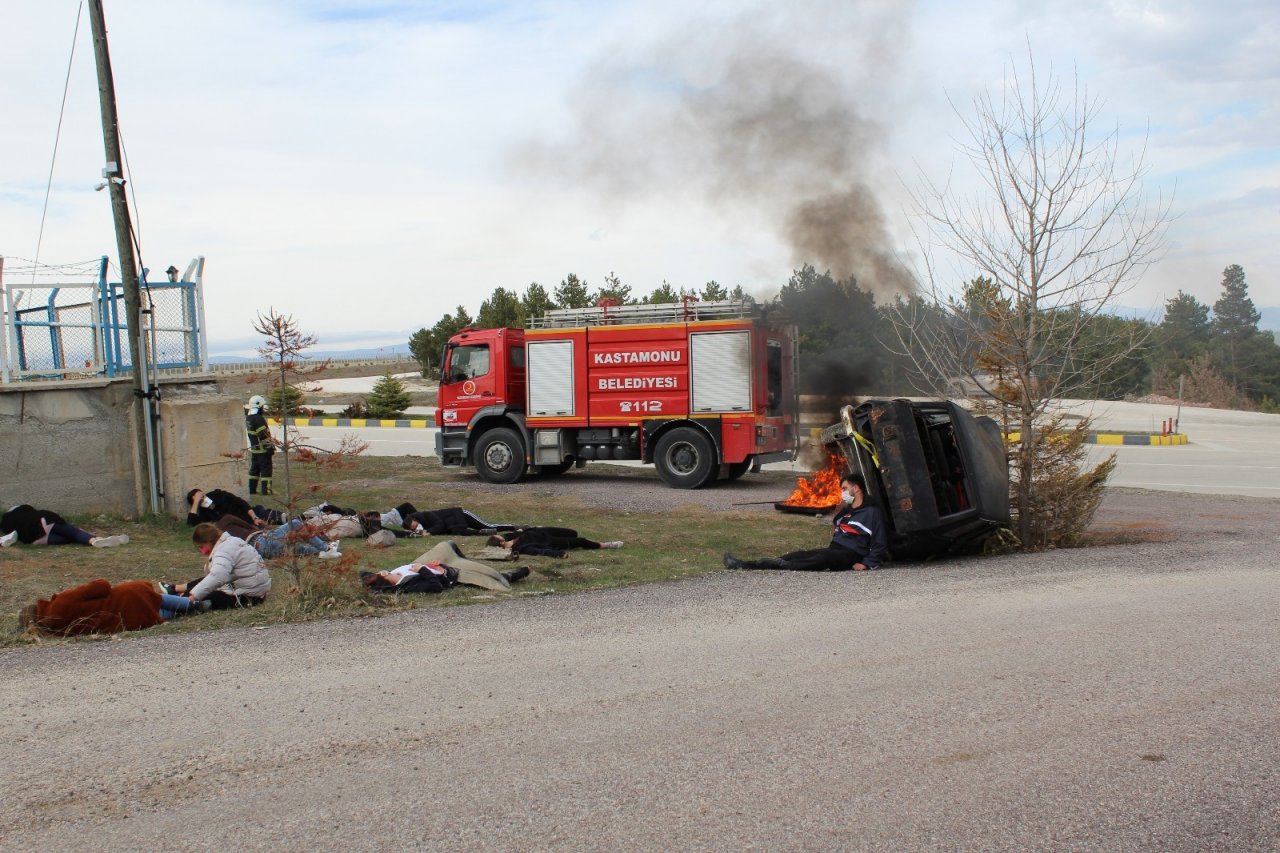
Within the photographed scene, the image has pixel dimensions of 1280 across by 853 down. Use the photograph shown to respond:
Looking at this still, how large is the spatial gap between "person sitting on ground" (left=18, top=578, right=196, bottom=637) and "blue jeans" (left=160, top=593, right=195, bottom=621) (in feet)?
0.36

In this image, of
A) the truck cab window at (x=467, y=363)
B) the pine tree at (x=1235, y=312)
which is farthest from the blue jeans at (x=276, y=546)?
the pine tree at (x=1235, y=312)

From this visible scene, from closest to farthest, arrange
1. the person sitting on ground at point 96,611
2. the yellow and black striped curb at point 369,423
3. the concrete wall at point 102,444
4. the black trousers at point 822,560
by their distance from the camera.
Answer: the person sitting on ground at point 96,611, the black trousers at point 822,560, the concrete wall at point 102,444, the yellow and black striped curb at point 369,423

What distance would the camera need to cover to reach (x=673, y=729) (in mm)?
5109

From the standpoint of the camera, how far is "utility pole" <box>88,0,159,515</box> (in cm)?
1297

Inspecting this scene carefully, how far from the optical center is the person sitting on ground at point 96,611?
24.2 feet

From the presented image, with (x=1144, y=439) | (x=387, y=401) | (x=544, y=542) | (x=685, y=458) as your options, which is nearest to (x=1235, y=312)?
(x=1144, y=439)

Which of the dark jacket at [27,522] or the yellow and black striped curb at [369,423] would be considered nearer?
the dark jacket at [27,522]

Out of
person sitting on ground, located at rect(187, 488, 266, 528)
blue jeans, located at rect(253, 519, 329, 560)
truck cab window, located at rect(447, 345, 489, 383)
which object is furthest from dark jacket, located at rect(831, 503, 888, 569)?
truck cab window, located at rect(447, 345, 489, 383)

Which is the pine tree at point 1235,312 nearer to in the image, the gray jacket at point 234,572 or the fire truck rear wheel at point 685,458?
the fire truck rear wheel at point 685,458

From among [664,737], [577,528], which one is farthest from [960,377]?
[664,737]

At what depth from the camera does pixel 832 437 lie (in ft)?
39.2

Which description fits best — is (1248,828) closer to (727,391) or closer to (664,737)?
(664,737)

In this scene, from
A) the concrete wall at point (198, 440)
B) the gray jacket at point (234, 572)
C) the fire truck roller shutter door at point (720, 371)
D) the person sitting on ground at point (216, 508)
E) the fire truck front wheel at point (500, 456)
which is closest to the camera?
the gray jacket at point (234, 572)

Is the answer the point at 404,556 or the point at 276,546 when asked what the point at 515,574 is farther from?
the point at 276,546
